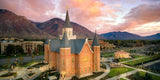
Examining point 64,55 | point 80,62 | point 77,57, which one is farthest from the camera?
point 77,57

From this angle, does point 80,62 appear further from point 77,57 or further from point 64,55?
point 64,55

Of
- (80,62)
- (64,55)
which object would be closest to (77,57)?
(80,62)

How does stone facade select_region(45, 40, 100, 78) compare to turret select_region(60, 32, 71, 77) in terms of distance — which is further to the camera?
stone facade select_region(45, 40, 100, 78)

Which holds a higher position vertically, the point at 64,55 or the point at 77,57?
the point at 64,55

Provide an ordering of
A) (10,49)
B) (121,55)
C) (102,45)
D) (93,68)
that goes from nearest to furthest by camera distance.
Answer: (93,68) < (121,55) < (10,49) < (102,45)

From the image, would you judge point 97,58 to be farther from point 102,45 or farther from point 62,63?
point 102,45

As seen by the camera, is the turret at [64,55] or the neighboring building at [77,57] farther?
the neighboring building at [77,57]

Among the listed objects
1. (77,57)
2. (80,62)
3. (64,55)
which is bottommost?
(80,62)

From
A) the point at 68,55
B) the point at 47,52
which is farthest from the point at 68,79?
the point at 47,52

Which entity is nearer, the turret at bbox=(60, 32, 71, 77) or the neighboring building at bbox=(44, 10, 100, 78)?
the turret at bbox=(60, 32, 71, 77)

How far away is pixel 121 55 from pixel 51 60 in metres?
44.1

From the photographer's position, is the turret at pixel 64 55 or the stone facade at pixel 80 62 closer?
the turret at pixel 64 55

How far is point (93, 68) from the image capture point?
32.1 meters

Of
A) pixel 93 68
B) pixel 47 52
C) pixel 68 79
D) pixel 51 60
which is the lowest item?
pixel 68 79
